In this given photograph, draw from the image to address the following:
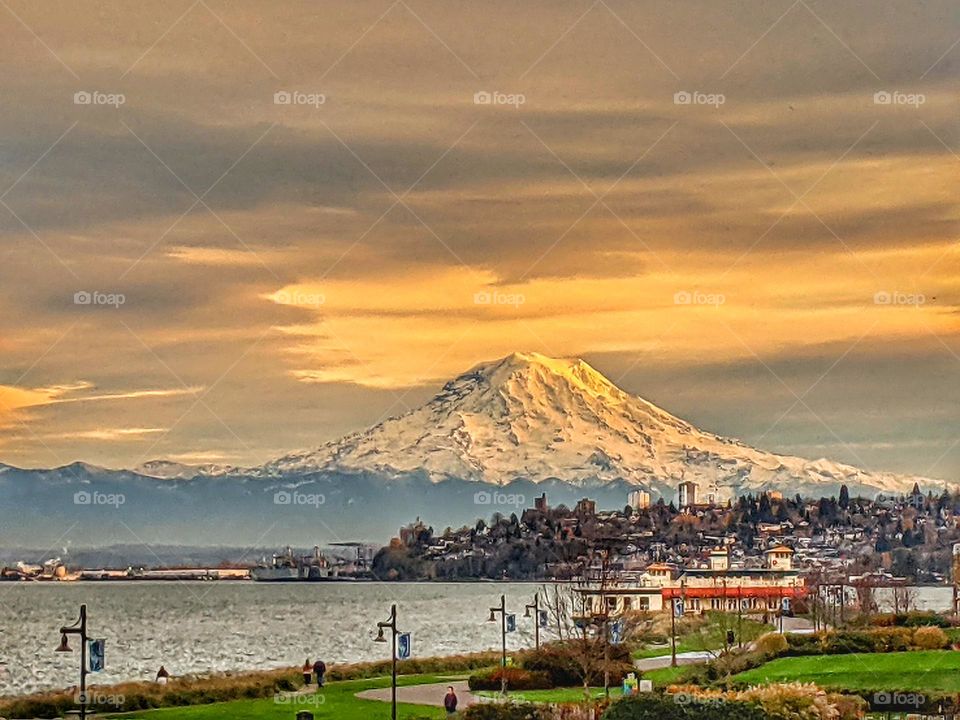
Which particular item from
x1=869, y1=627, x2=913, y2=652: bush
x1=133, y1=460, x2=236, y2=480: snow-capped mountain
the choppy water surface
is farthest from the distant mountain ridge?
x1=869, y1=627, x2=913, y2=652: bush

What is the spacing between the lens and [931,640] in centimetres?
1181

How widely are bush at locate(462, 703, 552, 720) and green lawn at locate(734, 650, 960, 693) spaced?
140 centimetres

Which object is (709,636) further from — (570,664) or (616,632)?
(570,664)

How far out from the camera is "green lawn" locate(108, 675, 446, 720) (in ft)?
36.1

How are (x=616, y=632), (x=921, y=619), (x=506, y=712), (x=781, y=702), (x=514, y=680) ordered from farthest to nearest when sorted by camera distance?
(x=921, y=619) → (x=616, y=632) → (x=514, y=680) → (x=506, y=712) → (x=781, y=702)

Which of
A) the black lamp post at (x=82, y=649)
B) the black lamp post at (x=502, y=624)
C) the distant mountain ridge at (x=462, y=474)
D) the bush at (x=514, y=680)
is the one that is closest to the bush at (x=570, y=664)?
the bush at (x=514, y=680)

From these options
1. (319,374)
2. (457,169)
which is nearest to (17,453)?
(319,374)

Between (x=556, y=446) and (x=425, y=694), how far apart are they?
76.4 inches

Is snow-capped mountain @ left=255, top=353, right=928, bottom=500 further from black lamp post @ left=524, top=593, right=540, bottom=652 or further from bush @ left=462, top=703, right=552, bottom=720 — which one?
bush @ left=462, top=703, right=552, bottom=720

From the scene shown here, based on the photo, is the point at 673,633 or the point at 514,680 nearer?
the point at 514,680

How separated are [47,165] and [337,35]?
6.97ft

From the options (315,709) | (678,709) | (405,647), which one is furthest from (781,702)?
(315,709)

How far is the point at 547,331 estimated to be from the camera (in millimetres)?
11539

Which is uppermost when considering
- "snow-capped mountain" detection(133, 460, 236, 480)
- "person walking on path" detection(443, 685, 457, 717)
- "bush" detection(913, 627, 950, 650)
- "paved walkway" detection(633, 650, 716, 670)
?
"snow-capped mountain" detection(133, 460, 236, 480)
